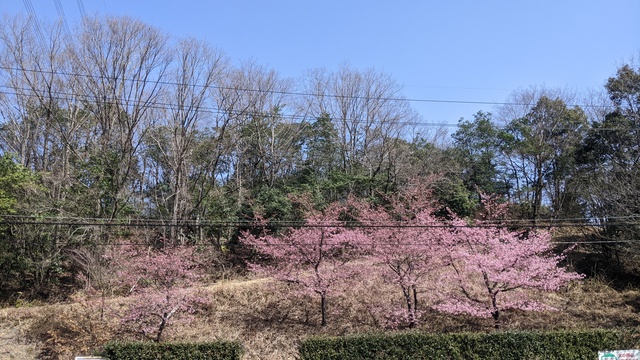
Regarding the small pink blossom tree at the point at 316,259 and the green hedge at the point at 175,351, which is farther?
the small pink blossom tree at the point at 316,259

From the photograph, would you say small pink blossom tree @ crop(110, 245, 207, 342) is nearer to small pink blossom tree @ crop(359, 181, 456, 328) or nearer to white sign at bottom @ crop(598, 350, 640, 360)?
small pink blossom tree @ crop(359, 181, 456, 328)

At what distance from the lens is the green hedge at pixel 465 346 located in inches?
427

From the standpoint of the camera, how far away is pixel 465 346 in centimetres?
1101

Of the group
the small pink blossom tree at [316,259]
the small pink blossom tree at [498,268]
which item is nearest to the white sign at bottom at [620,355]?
the small pink blossom tree at [498,268]

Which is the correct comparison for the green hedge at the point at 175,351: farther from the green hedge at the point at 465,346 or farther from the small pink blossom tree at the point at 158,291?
the small pink blossom tree at the point at 158,291

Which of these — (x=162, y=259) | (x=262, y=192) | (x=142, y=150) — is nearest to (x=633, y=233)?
(x=262, y=192)

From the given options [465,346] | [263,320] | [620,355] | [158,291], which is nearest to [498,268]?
[465,346]

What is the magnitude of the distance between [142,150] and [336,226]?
18.9 m

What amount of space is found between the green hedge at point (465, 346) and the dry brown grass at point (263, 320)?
274cm

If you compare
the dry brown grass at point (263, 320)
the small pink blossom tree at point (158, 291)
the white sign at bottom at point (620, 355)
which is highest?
the small pink blossom tree at point (158, 291)

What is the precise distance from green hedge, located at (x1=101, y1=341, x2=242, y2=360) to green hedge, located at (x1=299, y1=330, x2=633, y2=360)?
189cm

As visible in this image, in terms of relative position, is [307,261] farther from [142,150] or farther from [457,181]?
[142,150]

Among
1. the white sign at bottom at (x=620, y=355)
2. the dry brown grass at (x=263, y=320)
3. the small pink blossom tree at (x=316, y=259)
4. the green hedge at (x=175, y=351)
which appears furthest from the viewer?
the small pink blossom tree at (x=316, y=259)

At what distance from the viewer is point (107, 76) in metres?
21.5
